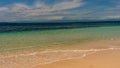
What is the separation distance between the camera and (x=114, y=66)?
841 centimetres

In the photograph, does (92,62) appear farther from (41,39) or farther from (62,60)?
(41,39)

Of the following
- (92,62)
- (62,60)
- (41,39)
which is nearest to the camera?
(92,62)

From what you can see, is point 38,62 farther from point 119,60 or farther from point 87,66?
point 119,60

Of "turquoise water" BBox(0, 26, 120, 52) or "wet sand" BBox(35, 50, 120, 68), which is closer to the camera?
"wet sand" BBox(35, 50, 120, 68)

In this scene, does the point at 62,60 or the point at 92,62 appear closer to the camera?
the point at 92,62

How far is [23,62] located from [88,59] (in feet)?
7.40

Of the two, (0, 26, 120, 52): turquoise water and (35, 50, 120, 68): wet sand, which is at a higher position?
(0, 26, 120, 52): turquoise water

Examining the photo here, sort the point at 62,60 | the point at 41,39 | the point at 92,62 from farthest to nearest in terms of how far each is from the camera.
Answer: the point at 41,39 < the point at 62,60 < the point at 92,62

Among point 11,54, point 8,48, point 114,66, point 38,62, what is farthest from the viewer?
point 8,48

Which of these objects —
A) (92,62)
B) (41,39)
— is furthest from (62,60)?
(41,39)

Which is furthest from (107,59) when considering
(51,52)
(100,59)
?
(51,52)

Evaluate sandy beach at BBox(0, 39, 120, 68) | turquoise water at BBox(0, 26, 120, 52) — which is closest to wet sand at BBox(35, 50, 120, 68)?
sandy beach at BBox(0, 39, 120, 68)

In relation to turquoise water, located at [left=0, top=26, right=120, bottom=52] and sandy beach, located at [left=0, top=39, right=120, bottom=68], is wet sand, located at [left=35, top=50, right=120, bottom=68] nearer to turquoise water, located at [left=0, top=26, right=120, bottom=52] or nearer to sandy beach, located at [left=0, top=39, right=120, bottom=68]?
sandy beach, located at [left=0, top=39, right=120, bottom=68]

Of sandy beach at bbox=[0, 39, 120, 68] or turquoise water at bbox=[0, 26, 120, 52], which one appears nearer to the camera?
sandy beach at bbox=[0, 39, 120, 68]
